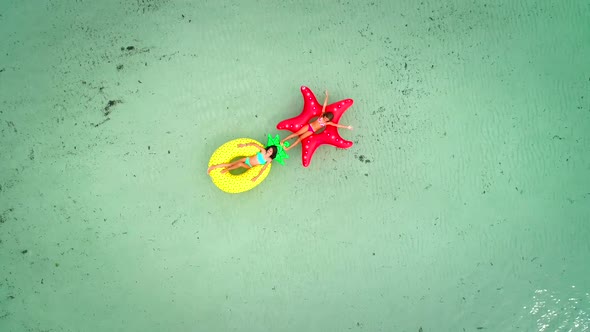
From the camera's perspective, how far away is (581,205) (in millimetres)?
2656

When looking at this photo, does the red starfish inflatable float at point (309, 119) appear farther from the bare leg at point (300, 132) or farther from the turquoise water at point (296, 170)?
the turquoise water at point (296, 170)

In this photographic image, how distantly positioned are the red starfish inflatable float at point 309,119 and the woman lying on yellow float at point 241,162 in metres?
0.13

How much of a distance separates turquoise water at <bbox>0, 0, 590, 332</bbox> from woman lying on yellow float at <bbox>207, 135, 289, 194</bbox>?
0.67ft

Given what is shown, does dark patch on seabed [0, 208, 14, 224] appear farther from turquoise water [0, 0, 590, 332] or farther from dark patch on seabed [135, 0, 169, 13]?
dark patch on seabed [135, 0, 169, 13]

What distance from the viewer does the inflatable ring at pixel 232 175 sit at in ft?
7.70

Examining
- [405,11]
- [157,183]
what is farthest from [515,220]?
[157,183]

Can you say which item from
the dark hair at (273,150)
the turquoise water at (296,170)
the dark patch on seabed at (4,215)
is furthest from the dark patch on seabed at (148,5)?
the dark patch on seabed at (4,215)

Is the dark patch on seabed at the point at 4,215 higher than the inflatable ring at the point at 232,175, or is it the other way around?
the dark patch on seabed at the point at 4,215

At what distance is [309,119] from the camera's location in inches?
95.8

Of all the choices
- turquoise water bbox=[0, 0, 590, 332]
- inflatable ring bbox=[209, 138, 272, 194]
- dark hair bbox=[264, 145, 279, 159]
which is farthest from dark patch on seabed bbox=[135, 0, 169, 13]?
dark hair bbox=[264, 145, 279, 159]

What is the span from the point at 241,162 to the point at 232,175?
4.2 inches

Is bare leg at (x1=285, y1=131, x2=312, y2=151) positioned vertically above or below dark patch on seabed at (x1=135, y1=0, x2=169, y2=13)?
below

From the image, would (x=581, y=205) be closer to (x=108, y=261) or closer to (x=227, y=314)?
(x=227, y=314)

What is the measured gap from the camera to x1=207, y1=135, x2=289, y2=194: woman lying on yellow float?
2342 mm
